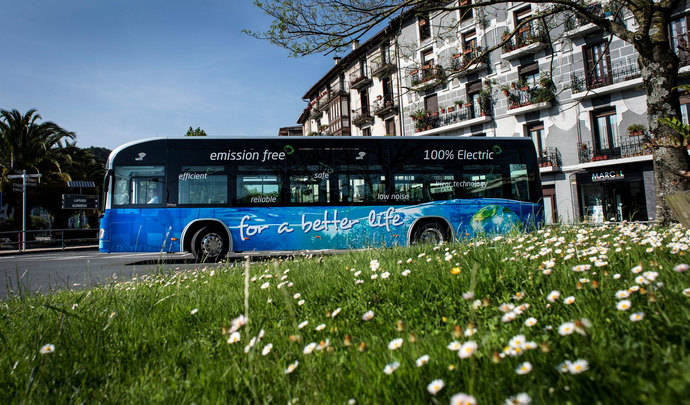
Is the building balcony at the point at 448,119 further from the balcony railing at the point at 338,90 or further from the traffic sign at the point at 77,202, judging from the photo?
the traffic sign at the point at 77,202

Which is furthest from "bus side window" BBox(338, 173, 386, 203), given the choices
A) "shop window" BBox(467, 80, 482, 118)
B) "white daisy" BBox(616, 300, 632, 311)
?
"shop window" BBox(467, 80, 482, 118)

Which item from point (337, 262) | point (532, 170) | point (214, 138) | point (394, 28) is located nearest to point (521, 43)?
point (532, 170)

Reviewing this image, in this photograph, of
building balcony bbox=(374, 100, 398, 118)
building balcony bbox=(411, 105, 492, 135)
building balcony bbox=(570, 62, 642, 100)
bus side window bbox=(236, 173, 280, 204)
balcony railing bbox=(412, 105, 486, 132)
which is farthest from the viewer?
building balcony bbox=(374, 100, 398, 118)

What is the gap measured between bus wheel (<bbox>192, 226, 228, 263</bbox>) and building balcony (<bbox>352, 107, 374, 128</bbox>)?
1047 inches

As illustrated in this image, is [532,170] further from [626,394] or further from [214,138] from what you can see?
[626,394]

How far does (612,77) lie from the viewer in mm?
20438

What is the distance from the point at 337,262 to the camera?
4.57m

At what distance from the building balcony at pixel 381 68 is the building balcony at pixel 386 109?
2393mm

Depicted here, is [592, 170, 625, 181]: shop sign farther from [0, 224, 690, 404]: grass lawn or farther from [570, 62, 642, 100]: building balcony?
[0, 224, 690, 404]: grass lawn

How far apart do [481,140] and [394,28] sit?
443 centimetres

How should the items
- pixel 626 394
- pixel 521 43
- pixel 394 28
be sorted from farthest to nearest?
pixel 521 43 → pixel 394 28 → pixel 626 394

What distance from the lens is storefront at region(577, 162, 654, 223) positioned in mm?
19891

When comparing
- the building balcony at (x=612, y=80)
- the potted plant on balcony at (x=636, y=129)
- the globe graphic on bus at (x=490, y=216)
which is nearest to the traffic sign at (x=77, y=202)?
the globe graphic on bus at (x=490, y=216)

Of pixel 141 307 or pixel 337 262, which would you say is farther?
pixel 337 262
